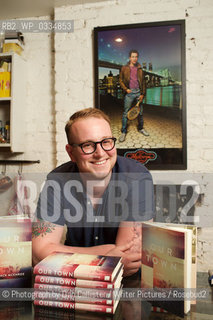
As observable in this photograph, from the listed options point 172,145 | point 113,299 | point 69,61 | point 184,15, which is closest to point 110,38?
point 69,61

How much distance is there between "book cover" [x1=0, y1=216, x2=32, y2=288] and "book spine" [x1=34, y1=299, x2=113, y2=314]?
12cm

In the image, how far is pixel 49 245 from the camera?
3.85 feet

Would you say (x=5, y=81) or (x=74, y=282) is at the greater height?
(x=5, y=81)

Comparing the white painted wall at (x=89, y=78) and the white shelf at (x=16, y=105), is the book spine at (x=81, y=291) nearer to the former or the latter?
the white painted wall at (x=89, y=78)

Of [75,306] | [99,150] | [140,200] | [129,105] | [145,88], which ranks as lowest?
[75,306]

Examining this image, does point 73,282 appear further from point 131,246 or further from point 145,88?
point 145,88

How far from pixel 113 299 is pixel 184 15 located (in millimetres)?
2314

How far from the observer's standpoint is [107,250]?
3.82 feet

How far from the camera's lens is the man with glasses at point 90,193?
1.33 m

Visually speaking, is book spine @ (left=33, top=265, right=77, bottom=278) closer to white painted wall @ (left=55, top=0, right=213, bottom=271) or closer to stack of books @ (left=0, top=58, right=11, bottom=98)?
white painted wall @ (left=55, top=0, right=213, bottom=271)

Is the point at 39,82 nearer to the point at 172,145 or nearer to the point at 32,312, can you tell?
the point at 172,145

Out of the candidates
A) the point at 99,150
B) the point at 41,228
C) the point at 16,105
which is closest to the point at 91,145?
the point at 99,150

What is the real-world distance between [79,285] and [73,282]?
0.06 ft

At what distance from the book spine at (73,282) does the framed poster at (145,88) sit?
169 cm
